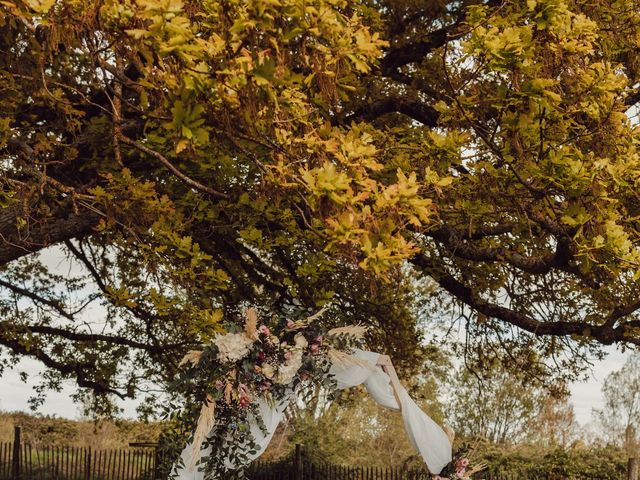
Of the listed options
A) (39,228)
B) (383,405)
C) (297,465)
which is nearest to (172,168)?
(383,405)

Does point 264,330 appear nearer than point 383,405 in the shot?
Yes

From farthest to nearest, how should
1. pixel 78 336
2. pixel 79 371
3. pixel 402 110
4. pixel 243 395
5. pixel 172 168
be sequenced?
pixel 79 371
pixel 78 336
pixel 402 110
pixel 243 395
pixel 172 168

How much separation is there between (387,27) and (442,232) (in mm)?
2766

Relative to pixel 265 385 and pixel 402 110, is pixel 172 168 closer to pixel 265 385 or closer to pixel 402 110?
pixel 265 385

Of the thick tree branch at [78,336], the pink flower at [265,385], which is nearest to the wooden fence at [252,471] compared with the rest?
the thick tree branch at [78,336]

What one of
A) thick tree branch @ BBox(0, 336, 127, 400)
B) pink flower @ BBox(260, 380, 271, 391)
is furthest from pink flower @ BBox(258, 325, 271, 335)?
thick tree branch @ BBox(0, 336, 127, 400)

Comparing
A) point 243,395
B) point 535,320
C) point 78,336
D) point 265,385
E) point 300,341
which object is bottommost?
point 243,395

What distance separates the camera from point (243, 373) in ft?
19.8

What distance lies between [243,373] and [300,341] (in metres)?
0.54

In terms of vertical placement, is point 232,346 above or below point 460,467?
above

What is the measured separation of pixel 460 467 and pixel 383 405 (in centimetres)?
89

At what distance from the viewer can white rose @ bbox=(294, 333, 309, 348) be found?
6.19 m

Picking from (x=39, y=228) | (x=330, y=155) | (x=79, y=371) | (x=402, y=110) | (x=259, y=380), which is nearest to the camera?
(x=330, y=155)

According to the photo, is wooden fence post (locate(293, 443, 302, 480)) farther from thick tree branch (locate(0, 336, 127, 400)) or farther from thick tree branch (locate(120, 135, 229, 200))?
thick tree branch (locate(120, 135, 229, 200))
